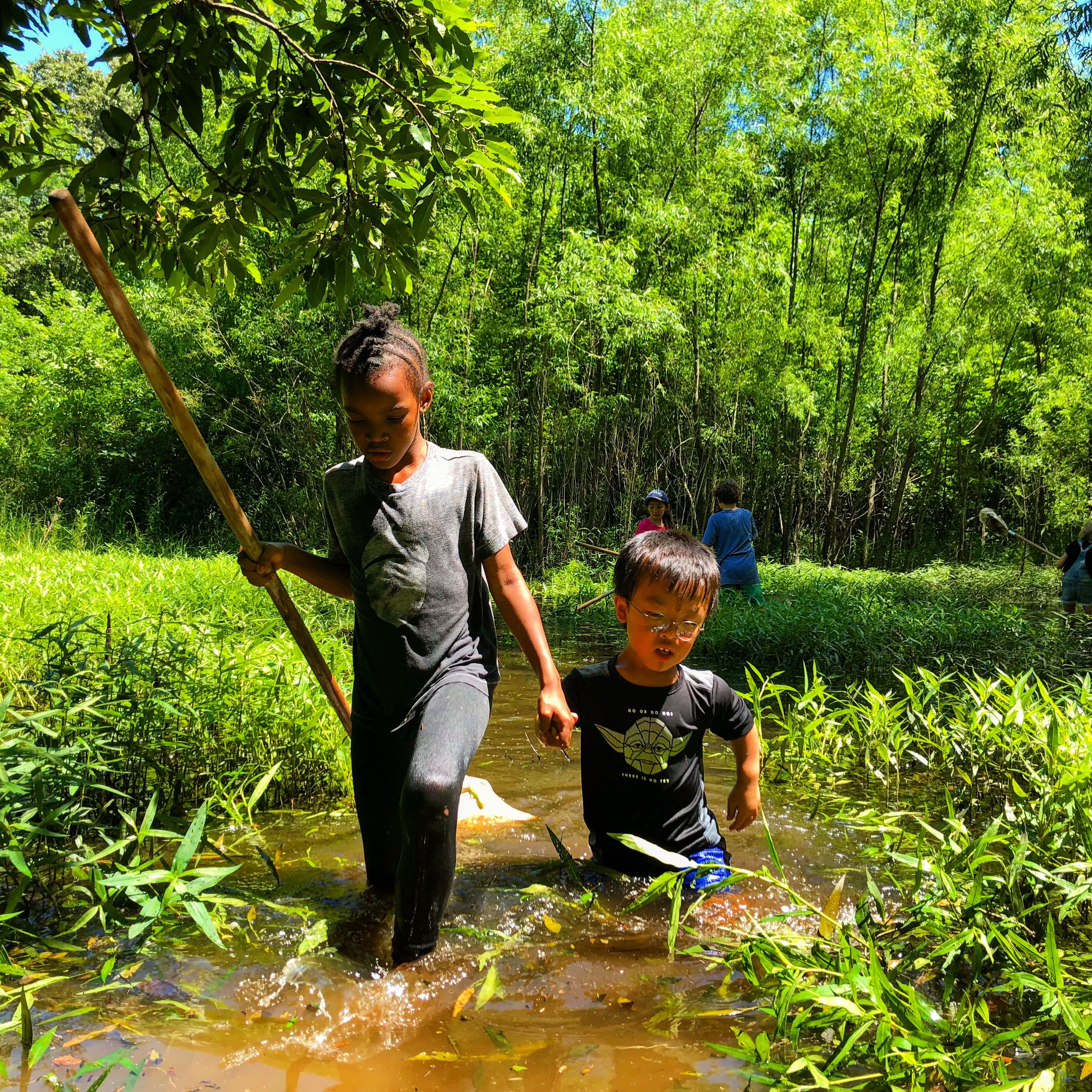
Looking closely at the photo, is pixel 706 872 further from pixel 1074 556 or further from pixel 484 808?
pixel 1074 556

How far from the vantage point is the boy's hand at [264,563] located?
2.48 metres

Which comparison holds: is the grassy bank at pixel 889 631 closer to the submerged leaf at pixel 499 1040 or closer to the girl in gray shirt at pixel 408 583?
the girl in gray shirt at pixel 408 583

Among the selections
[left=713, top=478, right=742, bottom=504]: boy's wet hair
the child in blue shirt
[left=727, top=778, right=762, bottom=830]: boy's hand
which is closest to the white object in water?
[left=727, top=778, right=762, bottom=830]: boy's hand

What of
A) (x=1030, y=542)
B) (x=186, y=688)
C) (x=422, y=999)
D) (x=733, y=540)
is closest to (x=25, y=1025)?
(x=422, y=999)

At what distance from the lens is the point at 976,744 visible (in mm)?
3578

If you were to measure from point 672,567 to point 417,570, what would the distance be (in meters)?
0.73

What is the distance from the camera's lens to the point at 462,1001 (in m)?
2.16

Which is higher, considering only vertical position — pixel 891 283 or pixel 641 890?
pixel 891 283

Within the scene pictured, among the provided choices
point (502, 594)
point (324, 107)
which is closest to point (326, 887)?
point (502, 594)

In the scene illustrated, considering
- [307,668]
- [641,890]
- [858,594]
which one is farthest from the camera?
[858,594]

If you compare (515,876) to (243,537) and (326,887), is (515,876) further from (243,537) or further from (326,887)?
(243,537)

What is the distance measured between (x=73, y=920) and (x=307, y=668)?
1.72 metres

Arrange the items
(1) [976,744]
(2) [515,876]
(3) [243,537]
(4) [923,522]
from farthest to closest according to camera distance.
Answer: (4) [923,522], (1) [976,744], (2) [515,876], (3) [243,537]

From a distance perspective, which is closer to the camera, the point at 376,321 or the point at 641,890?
the point at 376,321
